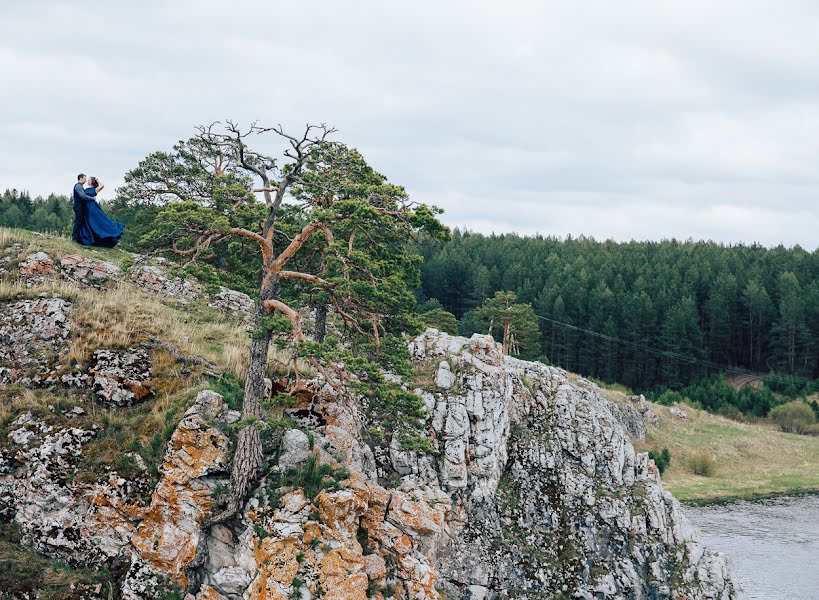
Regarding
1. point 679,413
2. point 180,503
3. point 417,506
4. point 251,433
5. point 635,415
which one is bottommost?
point 679,413

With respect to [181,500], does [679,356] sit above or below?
above

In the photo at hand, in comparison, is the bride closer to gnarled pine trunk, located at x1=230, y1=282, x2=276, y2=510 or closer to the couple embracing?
the couple embracing

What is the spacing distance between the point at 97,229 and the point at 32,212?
78953 millimetres

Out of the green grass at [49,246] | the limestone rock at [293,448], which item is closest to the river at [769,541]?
the limestone rock at [293,448]

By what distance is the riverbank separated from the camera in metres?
54.7

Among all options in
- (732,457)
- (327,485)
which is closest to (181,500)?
(327,485)

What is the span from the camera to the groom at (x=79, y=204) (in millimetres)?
22828

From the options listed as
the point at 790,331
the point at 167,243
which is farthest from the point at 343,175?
the point at 790,331

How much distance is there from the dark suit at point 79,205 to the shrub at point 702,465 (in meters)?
54.4

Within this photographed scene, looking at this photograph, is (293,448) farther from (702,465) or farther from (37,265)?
(702,465)

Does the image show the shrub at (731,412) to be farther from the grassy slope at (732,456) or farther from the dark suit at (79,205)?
the dark suit at (79,205)

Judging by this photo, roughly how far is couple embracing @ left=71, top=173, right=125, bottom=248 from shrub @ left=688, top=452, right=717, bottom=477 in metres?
53.4

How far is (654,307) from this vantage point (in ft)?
334

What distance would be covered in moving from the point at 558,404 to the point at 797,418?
63.6 meters
